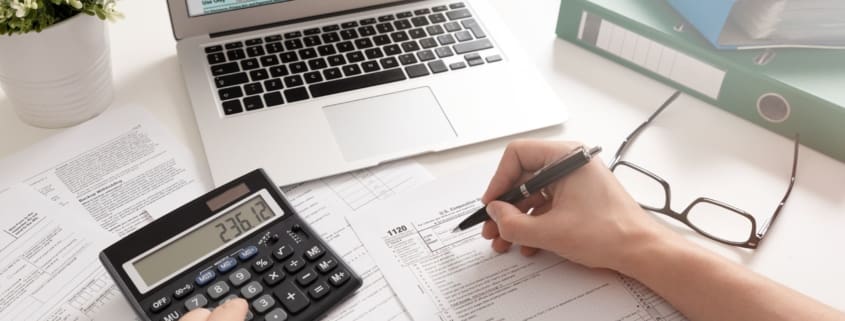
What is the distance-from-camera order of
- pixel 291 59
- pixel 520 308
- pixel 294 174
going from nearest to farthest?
1. pixel 520 308
2. pixel 294 174
3. pixel 291 59

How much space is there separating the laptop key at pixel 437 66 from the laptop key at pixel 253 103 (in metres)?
0.20

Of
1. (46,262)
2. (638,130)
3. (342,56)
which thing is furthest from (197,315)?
(638,130)

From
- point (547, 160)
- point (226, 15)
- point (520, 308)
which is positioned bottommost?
point (520, 308)

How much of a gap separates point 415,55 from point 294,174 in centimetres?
23

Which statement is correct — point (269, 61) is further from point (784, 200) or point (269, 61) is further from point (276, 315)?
point (784, 200)

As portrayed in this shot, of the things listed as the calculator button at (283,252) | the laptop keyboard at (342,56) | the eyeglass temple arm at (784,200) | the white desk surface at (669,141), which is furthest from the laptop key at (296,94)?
the eyeglass temple arm at (784,200)

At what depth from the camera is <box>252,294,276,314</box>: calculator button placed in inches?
23.6

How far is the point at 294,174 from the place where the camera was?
28.8 inches

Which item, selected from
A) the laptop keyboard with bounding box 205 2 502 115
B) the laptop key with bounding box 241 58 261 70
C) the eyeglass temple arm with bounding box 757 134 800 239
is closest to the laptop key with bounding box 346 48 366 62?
the laptop keyboard with bounding box 205 2 502 115

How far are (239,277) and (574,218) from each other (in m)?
0.29

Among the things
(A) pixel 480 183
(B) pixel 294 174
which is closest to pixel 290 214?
(B) pixel 294 174

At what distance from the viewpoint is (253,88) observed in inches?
32.4

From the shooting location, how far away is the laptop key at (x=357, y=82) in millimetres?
826

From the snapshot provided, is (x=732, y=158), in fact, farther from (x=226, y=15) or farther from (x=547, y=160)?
(x=226, y=15)
